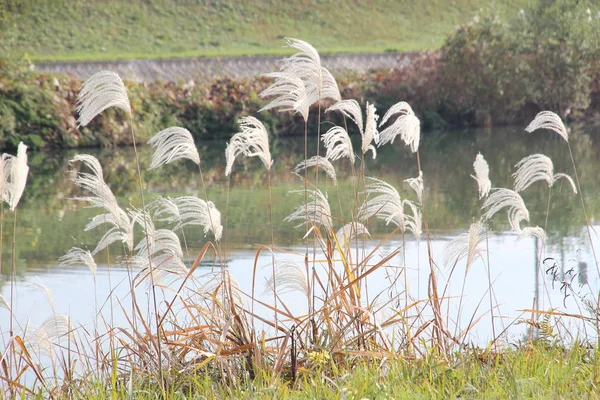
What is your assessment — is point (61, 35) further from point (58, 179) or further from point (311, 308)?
point (311, 308)

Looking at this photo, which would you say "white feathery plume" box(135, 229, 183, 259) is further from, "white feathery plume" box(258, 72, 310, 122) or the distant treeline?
the distant treeline

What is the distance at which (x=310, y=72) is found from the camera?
123 inches

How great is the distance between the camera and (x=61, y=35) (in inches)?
1289

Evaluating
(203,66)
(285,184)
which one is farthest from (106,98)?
(203,66)

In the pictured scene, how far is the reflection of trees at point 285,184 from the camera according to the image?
25.5 ft

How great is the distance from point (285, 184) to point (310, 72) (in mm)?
7930

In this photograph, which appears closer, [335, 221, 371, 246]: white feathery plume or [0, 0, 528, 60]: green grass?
[335, 221, 371, 246]: white feathery plume

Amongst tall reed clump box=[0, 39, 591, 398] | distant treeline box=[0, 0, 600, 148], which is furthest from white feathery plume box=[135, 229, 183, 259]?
distant treeline box=[0, 0, 600, 148]

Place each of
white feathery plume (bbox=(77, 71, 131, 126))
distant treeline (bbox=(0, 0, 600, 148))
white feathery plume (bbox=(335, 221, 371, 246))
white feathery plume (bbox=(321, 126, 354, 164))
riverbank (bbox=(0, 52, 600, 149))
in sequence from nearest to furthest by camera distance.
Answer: white feathery plume (bbox=(77, 71, 131, 126)) → white feathery plume (bbox=(321, 126, 354, 164)) → white feathery plume (bbox=(335, 221, 371, 246)) → riverbank (bbox=(0, 52, 600, 149)) → distant treeline (bbox=(0, 0, 600, 148))

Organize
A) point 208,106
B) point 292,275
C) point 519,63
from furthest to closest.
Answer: point 519,63 < point 208,106 < point 292,275

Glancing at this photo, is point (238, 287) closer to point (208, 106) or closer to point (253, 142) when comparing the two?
point (253, 142)

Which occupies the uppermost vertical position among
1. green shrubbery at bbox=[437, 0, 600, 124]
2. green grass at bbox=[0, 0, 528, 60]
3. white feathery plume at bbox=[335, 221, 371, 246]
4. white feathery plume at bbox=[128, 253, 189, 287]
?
green grass at bbox=[0, 0, 528, 60]

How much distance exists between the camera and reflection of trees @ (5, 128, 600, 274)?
778cm

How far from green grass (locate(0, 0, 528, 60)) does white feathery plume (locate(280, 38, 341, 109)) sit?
27.0 metres
